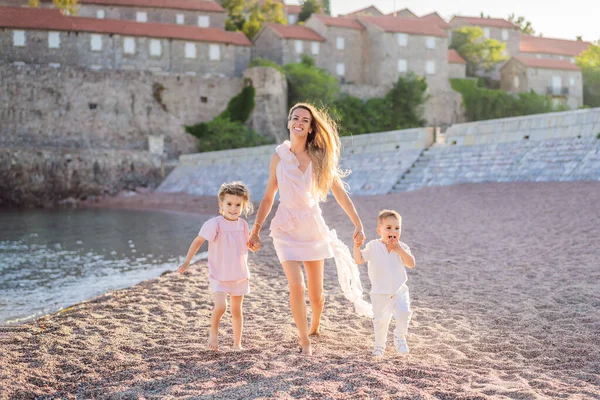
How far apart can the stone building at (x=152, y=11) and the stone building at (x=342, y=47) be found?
28.7 ft

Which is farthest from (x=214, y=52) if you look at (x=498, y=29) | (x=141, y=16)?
(x=498, y=29)

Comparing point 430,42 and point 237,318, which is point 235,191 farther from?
point 430,42

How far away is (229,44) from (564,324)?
44883 millimetres

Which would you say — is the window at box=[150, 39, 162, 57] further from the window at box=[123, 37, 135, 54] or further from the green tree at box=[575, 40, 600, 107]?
the green tree at box=[575, 40, 600, 107]

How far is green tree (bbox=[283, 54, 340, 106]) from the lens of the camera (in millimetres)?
46781

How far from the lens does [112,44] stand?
47.0 metres

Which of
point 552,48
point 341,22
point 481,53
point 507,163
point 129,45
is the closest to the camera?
point 507,163

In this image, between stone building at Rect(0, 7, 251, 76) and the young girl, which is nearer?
the young girl

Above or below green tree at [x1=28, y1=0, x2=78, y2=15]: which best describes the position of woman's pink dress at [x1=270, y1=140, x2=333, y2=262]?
below

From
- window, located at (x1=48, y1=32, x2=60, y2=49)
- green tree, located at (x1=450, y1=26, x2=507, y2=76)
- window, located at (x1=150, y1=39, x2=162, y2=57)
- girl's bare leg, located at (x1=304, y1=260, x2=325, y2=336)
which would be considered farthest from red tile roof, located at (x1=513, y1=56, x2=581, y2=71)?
girl's bare leg, located at (x1=304, y1=260, x2=325, y2=336)

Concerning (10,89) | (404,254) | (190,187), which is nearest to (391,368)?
(404,254)

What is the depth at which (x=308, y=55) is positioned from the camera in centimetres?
5119

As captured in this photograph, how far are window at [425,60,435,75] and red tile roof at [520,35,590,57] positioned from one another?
713 inches

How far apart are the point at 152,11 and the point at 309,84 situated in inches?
605
